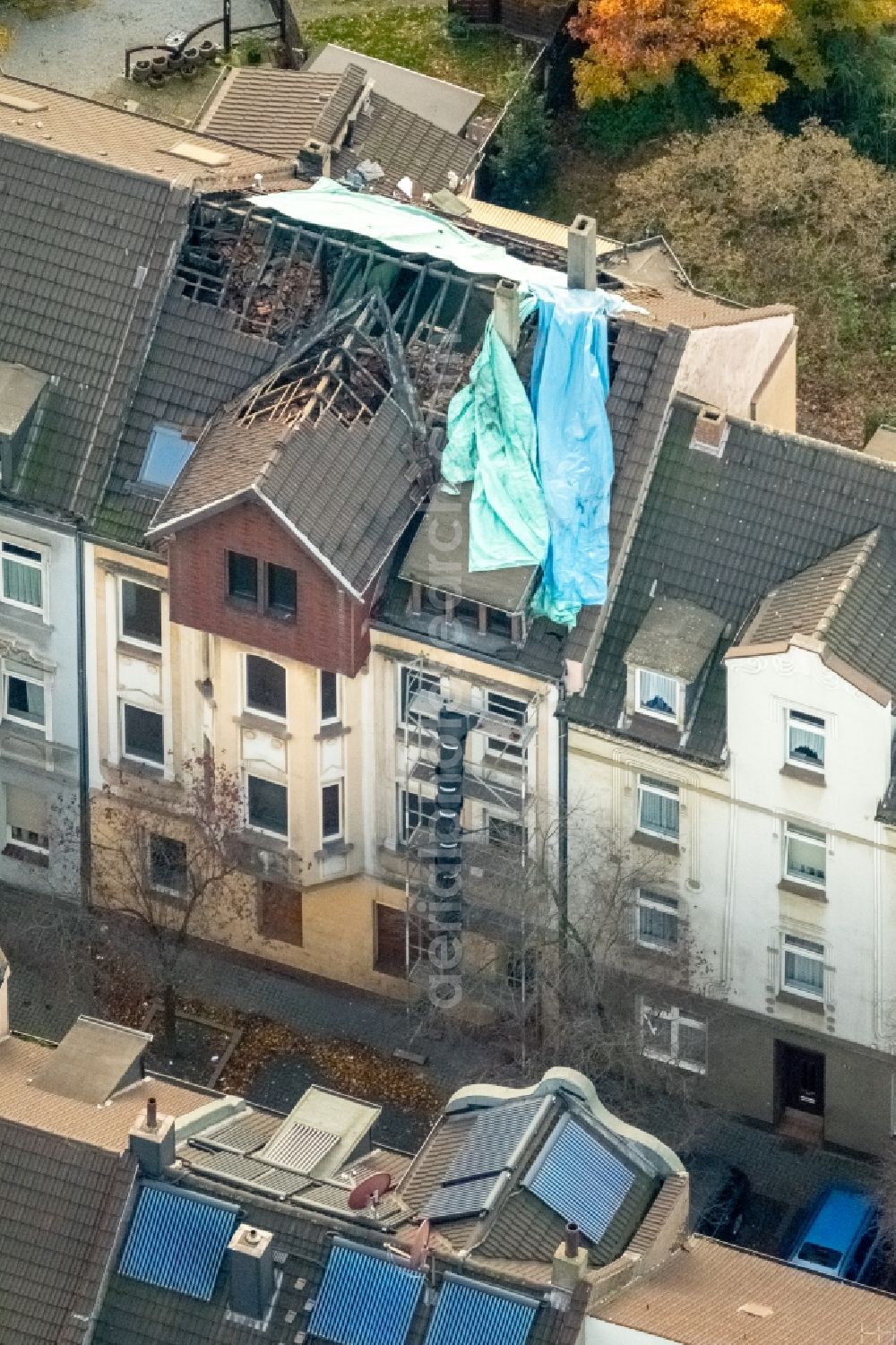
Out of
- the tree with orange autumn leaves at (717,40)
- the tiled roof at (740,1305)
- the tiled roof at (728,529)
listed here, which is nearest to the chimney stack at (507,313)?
the tiled roof at (728,529)

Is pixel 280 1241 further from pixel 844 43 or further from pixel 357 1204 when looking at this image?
pixel 844 43

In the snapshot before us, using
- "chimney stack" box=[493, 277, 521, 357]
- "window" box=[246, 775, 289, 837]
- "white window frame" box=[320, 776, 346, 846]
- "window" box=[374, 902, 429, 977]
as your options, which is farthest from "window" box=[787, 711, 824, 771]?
"window" box=[246, 775, 289, 837]

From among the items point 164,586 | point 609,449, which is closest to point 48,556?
point 164,586

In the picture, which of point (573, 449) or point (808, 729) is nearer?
point (808, 729)

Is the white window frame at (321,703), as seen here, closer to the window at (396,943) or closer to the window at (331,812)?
the window at (331,812)

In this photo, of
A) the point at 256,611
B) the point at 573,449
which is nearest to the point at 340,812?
the point at 256,611

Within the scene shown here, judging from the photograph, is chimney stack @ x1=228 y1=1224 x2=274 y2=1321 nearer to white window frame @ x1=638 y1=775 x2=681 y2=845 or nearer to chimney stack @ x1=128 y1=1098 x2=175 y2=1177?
chimney stack @ x1=128 y1=1098 x2=175 y2=1177

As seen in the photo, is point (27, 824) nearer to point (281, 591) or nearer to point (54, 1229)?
point (281, 591)
